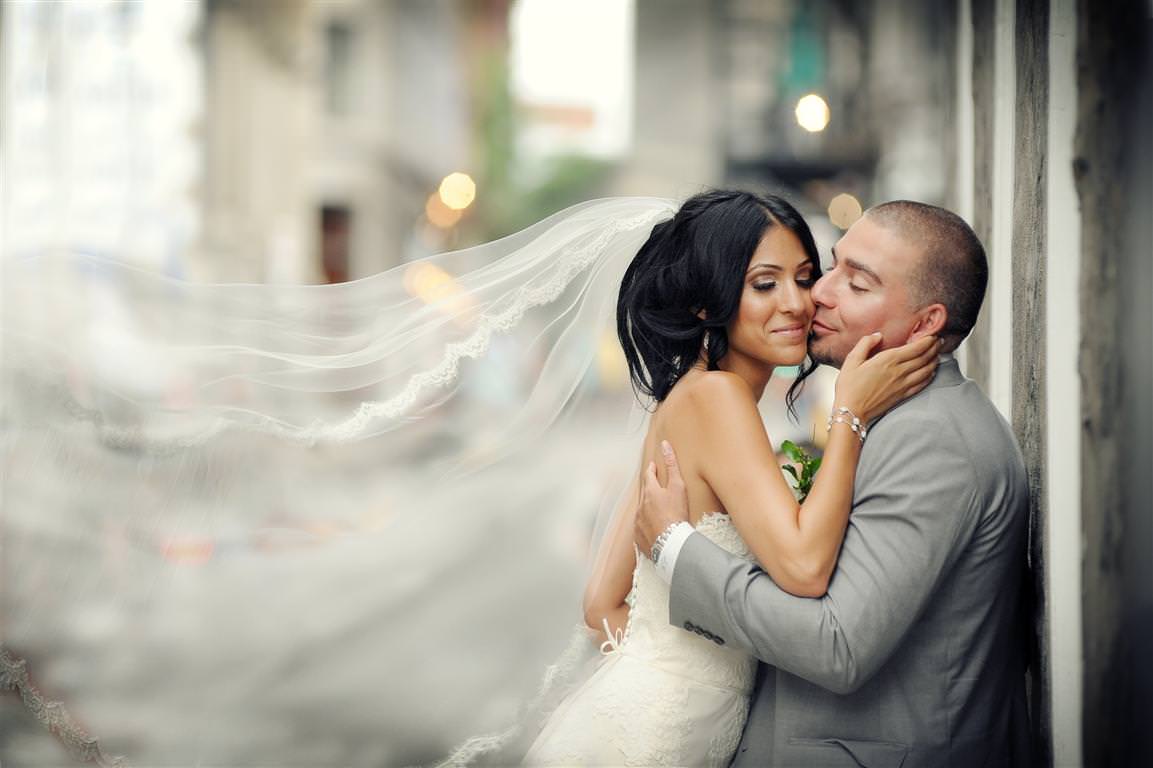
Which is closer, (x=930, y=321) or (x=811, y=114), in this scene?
(x=930, y=321)

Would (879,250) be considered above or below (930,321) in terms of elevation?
Result: above

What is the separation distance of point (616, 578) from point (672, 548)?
70 centimetres

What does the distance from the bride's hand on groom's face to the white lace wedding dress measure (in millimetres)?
415

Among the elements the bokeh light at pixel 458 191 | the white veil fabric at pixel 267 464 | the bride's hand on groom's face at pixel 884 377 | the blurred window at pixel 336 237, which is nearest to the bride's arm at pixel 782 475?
the bride's hand on groom's face at pixel 884 377

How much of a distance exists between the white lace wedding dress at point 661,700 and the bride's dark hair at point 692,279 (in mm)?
453

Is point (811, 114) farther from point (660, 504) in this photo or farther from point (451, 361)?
point (660, 504)

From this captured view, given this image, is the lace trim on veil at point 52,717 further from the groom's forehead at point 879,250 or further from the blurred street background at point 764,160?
the groom's forehead at point 879,250

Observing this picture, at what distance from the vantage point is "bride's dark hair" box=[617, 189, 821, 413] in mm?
2719

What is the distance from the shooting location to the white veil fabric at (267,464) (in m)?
3.12

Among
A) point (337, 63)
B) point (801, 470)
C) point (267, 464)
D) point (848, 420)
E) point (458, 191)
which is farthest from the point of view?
point (337, 63)

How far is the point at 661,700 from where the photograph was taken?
264 centimetres

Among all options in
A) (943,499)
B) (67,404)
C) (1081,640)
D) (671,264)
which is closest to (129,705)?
(67,404)

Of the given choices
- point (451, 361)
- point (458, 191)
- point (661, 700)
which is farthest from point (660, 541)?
point (458, 191)

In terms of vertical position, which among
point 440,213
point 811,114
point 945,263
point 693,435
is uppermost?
point 440,213
